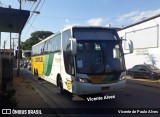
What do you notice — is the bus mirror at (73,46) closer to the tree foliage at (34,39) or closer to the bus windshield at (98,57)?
the bus windshield at (98,57)

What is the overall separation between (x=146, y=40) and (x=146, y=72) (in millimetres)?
9057

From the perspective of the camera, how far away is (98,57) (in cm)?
1286

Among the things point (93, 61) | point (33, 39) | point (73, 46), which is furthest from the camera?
point (33, 39)

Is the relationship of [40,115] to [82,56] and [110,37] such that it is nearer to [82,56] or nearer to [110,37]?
[82,56]

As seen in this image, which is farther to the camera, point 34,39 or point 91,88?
point 34,39

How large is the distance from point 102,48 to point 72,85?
2042 mm

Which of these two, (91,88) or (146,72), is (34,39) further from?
(91,88)

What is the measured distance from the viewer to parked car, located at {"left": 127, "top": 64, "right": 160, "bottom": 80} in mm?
29080

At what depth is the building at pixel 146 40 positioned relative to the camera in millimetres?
35656

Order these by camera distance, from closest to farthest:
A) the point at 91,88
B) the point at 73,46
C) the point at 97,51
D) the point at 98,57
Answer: the point at 73,46 → the point at 91,88 → the point at 98,57 → the point at 97,51

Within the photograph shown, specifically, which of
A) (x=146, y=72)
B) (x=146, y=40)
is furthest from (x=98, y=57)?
(x=146, y=40)

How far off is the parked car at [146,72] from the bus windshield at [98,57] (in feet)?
54.9

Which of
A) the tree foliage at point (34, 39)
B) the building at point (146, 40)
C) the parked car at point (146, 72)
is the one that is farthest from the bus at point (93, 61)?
the tree foliage at point (34, 39)

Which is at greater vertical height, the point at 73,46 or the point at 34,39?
the point at 34,39
